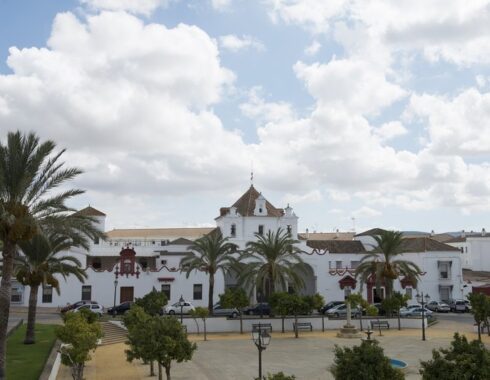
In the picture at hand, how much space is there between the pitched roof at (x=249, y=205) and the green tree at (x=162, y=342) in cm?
3811

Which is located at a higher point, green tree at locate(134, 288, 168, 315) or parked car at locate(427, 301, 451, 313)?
green tree at locate(134, 288, 168, 315)

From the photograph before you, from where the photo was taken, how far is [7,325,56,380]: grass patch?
2077 cm

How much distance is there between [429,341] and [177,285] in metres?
25.5

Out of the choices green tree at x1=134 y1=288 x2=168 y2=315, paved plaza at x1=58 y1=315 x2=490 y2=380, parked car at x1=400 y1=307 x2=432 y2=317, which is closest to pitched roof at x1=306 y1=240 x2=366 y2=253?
parked car at x1=400 y1=307 x2=432 y2=317

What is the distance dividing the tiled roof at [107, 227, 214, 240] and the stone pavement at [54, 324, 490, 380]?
6290 cm

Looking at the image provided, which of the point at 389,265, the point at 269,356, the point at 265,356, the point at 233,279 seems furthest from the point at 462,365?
the point at 233,279

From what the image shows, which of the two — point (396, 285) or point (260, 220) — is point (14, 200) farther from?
point (396, 285)

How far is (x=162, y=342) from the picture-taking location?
1828 cm

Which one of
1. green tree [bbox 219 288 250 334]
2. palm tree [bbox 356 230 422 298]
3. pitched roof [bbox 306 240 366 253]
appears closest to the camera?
green tree [bbox 219 288 250 334]

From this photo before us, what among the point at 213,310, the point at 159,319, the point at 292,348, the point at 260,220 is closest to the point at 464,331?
the point at 292,348

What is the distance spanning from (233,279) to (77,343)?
35440mm

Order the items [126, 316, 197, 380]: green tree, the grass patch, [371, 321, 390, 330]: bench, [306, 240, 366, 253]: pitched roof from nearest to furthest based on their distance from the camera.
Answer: [126, 316, 197, 380]: green tree → the grass patch → [371, 321, 390, 330]: bench → [306, 240, 366, 253]: pitched roof

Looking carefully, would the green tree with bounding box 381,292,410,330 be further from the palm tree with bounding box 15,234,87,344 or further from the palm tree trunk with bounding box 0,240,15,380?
the palm tree trunk with bounding box 0,240,15,380

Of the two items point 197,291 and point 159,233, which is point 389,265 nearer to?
point 197,291
